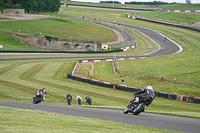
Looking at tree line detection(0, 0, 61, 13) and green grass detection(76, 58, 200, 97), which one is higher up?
tree line detection(0, 0, 61, 13)

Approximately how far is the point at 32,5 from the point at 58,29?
22164mm

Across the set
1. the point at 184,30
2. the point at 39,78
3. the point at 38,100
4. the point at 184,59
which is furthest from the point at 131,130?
the point at 184,30

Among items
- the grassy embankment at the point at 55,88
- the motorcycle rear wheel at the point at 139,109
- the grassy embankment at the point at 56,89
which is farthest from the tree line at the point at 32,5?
the motorcycle rear wheel at the point at 139,109

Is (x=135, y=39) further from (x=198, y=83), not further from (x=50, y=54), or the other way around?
(x=198, y=83)

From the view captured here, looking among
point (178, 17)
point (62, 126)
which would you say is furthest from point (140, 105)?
point (178, 17)

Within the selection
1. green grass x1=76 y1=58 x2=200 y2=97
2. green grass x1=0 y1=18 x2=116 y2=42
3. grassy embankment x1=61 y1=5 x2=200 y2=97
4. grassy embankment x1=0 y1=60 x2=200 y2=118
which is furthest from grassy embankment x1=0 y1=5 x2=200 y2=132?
green grass x1=0 y1=18 x2=116 y2=42

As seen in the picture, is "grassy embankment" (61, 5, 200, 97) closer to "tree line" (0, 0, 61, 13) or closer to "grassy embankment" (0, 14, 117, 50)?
"grassy embankment" (0, 14, 117, 50)

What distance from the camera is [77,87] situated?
38375 millimetres

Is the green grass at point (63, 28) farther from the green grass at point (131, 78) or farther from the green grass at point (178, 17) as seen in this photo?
the green grass at point (131, 78)

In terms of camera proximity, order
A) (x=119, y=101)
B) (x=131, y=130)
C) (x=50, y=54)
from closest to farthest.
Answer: (x=131, y=130)
(x=119, y=101)
(x=50, y=54)

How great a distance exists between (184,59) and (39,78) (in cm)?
3090

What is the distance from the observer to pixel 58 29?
107 m

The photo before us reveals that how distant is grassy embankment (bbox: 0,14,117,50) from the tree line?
9760mm

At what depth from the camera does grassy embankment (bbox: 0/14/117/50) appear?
92194mm
